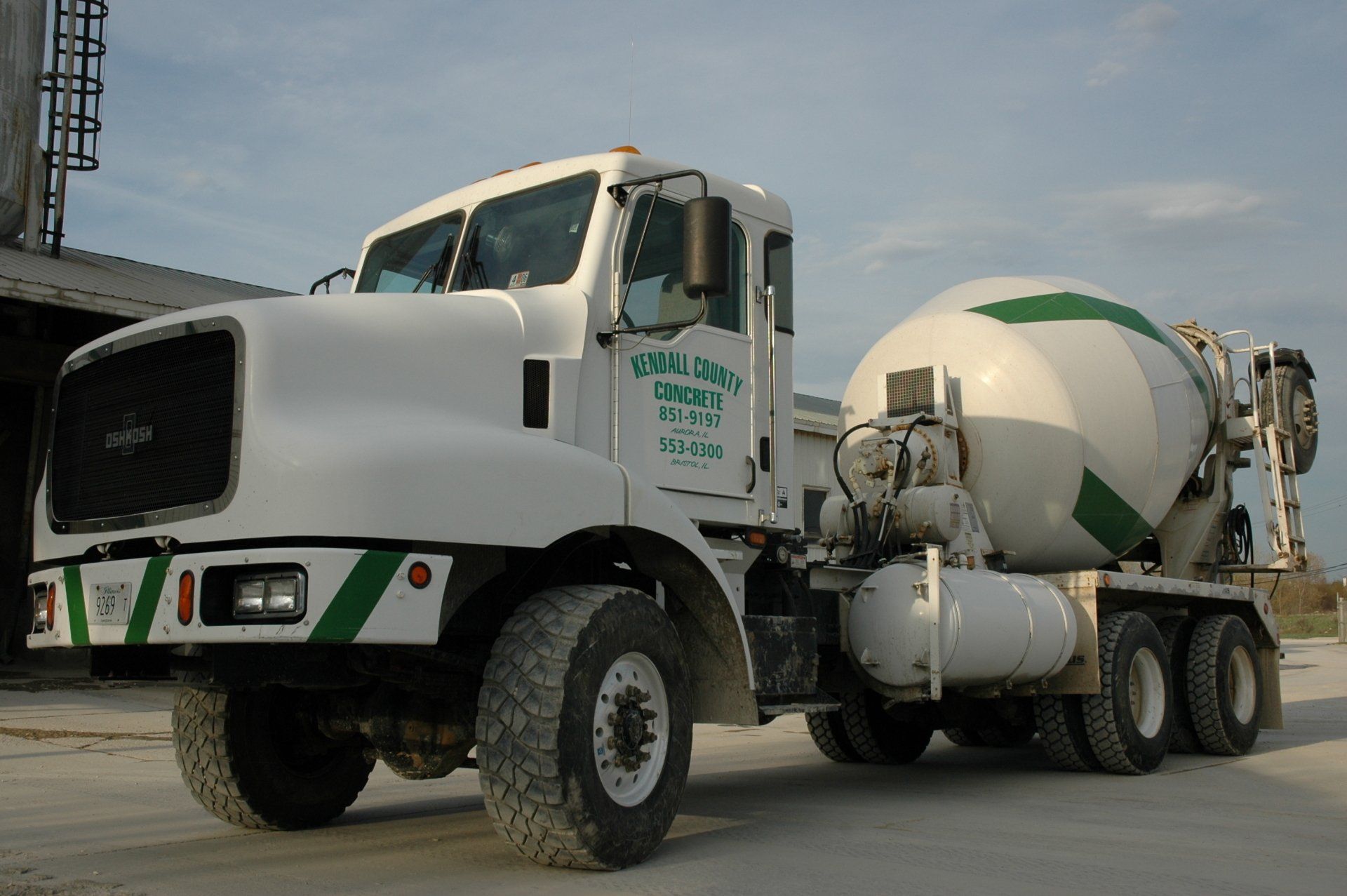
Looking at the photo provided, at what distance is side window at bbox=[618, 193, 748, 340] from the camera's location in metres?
5.72

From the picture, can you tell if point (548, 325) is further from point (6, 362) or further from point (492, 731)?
point (6, 362)

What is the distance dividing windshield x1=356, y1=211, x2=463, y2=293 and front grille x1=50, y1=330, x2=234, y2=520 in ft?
5.14

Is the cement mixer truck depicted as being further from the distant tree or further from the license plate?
the distant tree

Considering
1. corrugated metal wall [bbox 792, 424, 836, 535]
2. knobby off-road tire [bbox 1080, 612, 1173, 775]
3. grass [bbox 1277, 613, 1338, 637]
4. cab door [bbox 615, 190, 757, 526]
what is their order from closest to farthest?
cab door [bbox 615, 190, 757, 526] < knobby off-road tire [bbox 1080, 612, 1173, 775] < corrugated metal wall [bbox 792, 424, 836, 535] < grass [bbox 1277, 613, 1338, 637]

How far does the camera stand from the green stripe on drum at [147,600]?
4.41 m

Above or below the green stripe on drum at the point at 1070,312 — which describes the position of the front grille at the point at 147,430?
below

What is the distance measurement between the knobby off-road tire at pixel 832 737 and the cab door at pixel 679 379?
146 inches

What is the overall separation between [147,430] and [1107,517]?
6.93 metres

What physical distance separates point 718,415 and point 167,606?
2.68 metres

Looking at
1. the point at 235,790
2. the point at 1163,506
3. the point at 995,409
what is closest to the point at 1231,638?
the point at 1163,506

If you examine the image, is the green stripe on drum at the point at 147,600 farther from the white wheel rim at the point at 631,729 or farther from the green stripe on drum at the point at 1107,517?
the green stripe on drum at the point at 1107,517

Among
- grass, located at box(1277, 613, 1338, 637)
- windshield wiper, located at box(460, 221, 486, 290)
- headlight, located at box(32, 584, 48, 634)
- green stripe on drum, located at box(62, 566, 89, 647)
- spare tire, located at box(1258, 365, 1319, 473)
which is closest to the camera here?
green stripe on drum, located at box(62, 566, 89, 647)

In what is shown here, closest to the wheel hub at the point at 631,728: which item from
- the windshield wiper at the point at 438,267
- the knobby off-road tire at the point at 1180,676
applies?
the windshield wiper at the point at 438,267

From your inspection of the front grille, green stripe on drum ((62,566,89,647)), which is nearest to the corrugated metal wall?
the front grille
